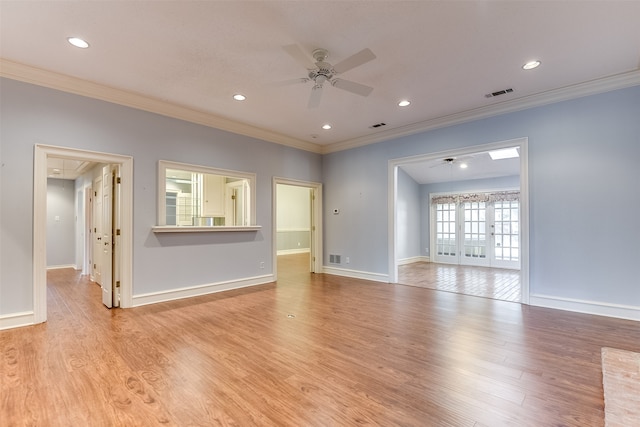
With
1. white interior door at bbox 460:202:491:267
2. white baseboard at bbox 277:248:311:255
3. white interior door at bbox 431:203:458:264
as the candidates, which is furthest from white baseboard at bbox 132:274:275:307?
white interior door at bbox 460:202:491:267

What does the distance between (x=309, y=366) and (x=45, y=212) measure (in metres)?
3.66

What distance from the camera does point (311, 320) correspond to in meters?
3.56

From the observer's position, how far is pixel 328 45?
2.92m

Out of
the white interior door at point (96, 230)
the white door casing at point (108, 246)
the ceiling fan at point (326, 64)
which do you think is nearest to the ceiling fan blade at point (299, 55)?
the ceiling fan at point (326, 64)

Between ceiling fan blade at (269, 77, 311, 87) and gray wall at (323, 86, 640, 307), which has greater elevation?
ceiling fan blade at (269, 77, 311, 87)

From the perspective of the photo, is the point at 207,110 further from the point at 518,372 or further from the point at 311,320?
the point at 518,372

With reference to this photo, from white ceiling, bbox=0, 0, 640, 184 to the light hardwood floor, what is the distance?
2.98 m

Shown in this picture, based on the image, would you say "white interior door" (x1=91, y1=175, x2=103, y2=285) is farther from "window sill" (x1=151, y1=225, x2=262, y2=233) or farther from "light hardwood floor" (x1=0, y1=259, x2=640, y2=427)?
"window sill" (x1=151, y1=225, x2=262, y2=233)

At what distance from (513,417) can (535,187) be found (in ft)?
11.5

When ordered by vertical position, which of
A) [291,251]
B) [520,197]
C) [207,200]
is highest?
[207,200]

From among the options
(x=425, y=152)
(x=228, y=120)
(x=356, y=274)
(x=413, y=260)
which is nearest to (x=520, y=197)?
(x=425, y=152)

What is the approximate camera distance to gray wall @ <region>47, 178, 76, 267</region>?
7.70m

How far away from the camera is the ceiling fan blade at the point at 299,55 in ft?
8.67

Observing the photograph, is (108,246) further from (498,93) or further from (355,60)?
(498,93)
